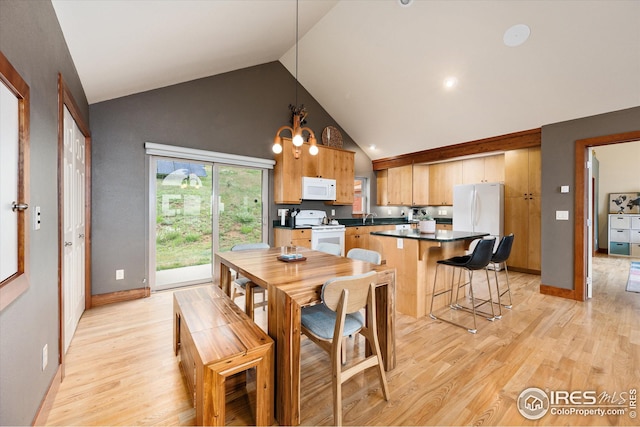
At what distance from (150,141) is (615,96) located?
5.69 metres

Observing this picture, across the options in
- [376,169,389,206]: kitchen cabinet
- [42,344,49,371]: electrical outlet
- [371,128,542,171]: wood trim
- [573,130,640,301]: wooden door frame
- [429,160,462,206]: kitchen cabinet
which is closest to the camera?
[42,344,49,371]: electrical outlet

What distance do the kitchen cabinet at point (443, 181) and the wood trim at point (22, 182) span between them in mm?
6066

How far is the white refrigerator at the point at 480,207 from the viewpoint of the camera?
15.7ft

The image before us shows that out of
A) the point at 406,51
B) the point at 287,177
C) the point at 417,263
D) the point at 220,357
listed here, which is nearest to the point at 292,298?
the point at 220,357

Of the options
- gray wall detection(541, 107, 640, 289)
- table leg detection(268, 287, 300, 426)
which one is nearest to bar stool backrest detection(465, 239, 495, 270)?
gray wall detection(541, 107, 640, 289)

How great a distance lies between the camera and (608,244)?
6.82 m

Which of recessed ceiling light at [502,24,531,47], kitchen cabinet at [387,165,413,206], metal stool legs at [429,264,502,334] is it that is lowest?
metal stool legs at [429,264,502,334]

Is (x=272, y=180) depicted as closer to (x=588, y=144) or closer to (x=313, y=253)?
(x=313, y=253)

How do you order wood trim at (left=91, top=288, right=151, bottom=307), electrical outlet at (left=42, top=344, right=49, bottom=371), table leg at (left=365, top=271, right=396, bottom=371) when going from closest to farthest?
electrical outlet at (left=42, top=344, right=49, bottom=371), table leg at (left=365, top=271, right=396, bottom=371), wood trim at (left=91, top=288, right=151, bottom=307)

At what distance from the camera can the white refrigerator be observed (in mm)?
4773

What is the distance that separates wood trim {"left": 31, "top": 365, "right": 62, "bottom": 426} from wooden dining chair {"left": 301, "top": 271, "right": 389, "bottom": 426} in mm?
1439

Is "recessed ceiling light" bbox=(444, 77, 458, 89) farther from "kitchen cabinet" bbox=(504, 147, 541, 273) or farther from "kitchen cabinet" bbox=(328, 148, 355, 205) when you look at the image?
"kitchen cabinet" bbox=(328, 148, 355, 205)

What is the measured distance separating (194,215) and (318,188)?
2.12 m

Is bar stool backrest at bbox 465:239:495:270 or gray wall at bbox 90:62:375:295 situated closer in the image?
bar stool backrest at bbox 465:239:495:270
